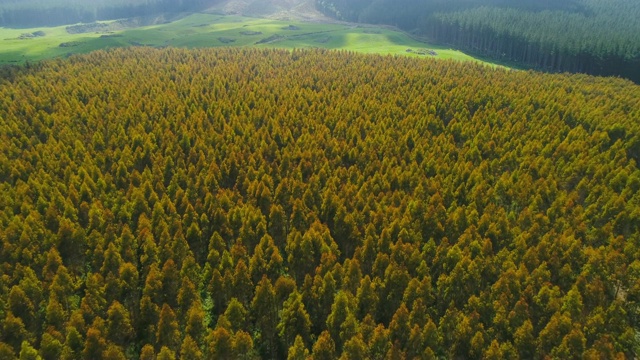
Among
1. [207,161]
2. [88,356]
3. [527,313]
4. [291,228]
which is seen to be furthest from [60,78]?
[527,313]

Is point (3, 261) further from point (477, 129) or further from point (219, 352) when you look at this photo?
point (477, 129)

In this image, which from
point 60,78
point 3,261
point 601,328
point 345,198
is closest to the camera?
point 601,328

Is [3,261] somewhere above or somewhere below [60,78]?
below

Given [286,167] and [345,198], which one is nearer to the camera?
[345,198]

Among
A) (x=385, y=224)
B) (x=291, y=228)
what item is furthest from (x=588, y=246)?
(x=291, y=228)

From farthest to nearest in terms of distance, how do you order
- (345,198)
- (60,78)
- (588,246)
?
(60,78), (345,198), (588,246)

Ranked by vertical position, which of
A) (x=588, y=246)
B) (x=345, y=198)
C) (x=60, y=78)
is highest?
(x=60, y=78)
